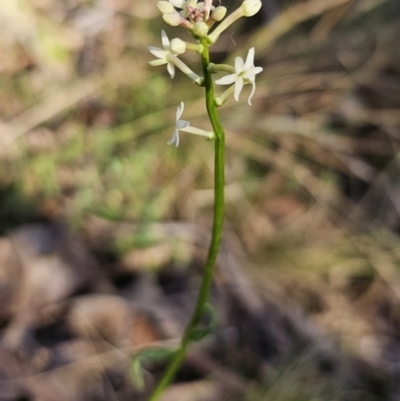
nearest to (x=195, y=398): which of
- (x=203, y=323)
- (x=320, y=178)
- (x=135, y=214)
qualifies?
(x=203, y=323)

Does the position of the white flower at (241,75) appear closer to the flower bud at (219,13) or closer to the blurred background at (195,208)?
the flower bud at (219,13)

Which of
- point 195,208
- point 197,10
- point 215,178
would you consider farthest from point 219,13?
point 195,208

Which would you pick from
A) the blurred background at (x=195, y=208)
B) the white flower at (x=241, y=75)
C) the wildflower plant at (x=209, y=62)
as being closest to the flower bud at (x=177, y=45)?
the wildflower plant at (x=209, y=62)

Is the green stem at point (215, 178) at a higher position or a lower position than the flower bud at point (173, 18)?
lower

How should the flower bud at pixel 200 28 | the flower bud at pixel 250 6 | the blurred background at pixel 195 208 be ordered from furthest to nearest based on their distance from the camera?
the blurred background at pixel 195 208, the flower bud at pixel 250 6, the flower bud at pixel 200 28

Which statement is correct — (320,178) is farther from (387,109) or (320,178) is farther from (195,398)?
(195,398)

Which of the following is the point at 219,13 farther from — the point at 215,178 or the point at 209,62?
the point at 215,178

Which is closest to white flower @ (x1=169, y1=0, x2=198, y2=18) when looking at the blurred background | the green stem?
the green stem
